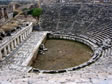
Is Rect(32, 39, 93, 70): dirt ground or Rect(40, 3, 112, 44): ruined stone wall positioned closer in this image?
Rect(32, 39, 93, 70): dirt ground

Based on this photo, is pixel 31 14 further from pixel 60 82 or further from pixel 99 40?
pixel 60 82

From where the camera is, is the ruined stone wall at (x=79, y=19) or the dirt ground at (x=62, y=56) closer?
the dirt ground at (x=62, y=56)

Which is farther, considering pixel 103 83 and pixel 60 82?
pixel 60 82

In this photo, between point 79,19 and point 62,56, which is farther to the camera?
point 79,19

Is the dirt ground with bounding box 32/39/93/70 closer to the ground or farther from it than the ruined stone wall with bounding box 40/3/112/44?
closer to the ground

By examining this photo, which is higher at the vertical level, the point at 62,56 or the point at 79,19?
the point at 79,19

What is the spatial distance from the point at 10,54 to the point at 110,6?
2096 centimetres

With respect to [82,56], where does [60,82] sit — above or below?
above

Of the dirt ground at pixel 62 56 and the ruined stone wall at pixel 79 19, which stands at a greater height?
the ruined stone wall at pixel 79 19

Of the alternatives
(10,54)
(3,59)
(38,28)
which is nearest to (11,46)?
(10,54)

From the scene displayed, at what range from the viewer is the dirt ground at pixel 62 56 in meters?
18.5

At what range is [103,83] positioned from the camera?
5668 millimetres

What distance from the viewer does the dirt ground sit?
60.6 feet

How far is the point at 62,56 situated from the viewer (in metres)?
20.7
